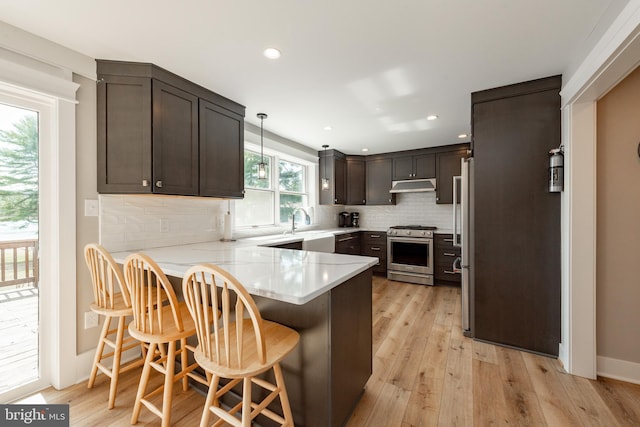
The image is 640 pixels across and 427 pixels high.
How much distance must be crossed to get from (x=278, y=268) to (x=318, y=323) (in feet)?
1.36

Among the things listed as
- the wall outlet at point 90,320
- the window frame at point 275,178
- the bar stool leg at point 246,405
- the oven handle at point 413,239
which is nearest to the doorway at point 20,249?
the wall outlet at point 90,320

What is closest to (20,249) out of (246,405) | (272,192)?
(246,405)

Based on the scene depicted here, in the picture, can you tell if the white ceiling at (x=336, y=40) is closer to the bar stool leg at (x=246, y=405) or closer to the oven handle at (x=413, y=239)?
the bar stool leg at (x=246, y=405)

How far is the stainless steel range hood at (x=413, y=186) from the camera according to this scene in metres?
4.77

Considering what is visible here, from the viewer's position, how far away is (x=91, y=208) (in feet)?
6.82

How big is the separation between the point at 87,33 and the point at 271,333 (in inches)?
86.0

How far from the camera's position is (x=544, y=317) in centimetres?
235

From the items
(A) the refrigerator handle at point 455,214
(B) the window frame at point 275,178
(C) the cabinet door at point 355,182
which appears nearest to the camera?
(A) the refrigerator handle at point 455,214

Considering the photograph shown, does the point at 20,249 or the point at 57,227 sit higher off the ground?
the point at 57,227

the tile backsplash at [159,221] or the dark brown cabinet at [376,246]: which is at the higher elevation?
the tile backsplash at [159,221]

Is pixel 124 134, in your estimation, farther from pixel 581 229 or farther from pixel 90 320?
pixel 581 229

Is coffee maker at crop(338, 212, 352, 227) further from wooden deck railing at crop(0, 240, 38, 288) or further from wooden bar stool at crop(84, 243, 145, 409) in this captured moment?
wooden deck railing at crop(0, 240, 38, 288)

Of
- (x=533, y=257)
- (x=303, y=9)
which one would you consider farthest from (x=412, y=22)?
(x=533, y=257)

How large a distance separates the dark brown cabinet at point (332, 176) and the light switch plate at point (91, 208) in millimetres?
3474
